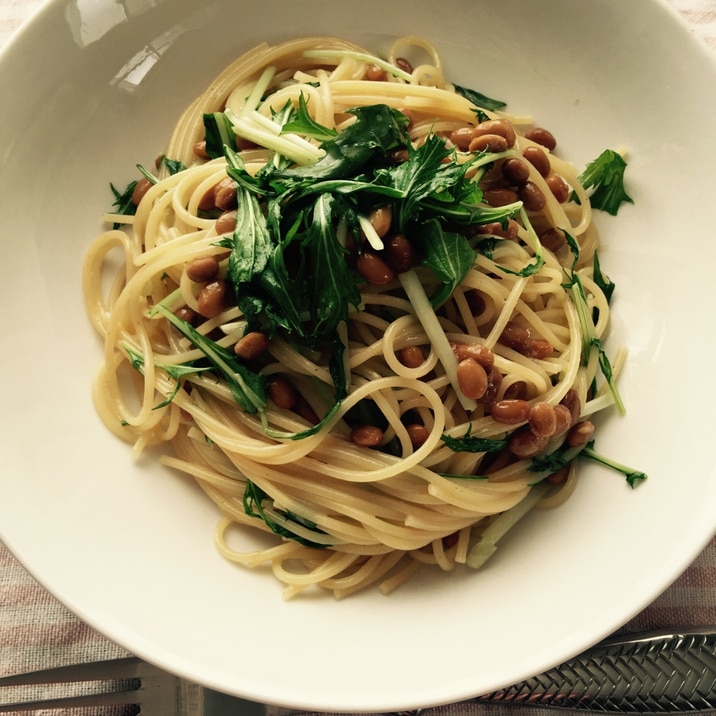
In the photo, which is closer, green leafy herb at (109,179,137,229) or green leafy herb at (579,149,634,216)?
green leafy herb at (579,149,634,216)

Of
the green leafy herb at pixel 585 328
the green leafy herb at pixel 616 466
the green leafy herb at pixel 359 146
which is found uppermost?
the green leafy herb at pixel 359 146

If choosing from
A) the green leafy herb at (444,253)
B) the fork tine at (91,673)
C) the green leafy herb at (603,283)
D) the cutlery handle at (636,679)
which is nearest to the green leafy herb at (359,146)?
the green leafy herb at (444,253)

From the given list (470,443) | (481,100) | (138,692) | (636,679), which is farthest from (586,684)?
(481,100)

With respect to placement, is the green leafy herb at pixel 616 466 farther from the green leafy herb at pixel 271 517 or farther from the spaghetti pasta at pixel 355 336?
the green leafy herb at pixel 271 517

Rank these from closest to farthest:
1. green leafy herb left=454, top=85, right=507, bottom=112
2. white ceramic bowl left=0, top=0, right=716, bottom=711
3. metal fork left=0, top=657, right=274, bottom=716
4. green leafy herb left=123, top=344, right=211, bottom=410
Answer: white ceramic bowl left=0, top=0, right=716, bottom=711
green leafy herb left=123, top=344, right=211, bottom=410
metal fork left=0, top=657, right=274, bottom=716
green leafy herb left=454, top=85, right=507, bottom=112

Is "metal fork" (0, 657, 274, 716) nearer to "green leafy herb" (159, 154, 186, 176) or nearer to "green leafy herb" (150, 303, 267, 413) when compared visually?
"green leafy herb" (150, 303, 267, 413)

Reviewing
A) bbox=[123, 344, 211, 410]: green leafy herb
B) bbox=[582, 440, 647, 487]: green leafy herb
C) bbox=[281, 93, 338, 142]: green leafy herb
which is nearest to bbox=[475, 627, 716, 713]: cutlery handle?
bbox=[582, 440, 647, 487]: green leafy herb

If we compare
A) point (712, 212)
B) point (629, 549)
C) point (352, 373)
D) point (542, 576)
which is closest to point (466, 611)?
point (542, 576)
